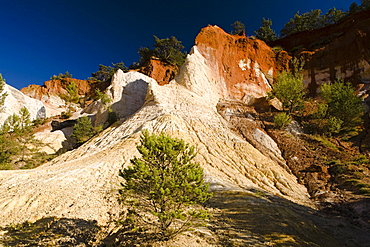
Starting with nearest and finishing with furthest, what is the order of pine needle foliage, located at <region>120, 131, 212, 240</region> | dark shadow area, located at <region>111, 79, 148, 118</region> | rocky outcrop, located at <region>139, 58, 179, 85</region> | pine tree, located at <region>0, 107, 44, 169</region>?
pine needle foliage, located at <region>120, 131, 212, 240</region> < pine tree, located at <region>0, 107, 44, 169</region> < dark shadow area, located at <region>111, 79, 148, 118</region> < rocky outcrop, located at <region>139, 58, 179, 85</region>

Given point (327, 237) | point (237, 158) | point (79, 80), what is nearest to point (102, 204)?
A: point (327, 237)

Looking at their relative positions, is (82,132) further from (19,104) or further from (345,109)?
(345,109)

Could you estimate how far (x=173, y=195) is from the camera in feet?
20.0

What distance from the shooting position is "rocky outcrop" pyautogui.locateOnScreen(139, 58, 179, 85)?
39375 mm

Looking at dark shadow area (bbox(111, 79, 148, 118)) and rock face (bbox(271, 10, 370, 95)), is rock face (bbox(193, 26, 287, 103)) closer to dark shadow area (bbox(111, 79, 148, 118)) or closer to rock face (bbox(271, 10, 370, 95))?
rock face (bbox(271, 10, 370, 95))

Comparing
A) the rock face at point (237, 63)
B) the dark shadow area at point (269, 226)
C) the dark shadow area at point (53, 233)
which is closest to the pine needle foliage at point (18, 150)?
the dark shadow area at point (53, 233)

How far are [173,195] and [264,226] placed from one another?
181 inches

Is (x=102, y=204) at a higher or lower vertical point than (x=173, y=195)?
lower

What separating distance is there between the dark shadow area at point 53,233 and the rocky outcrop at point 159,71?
33.5 meters

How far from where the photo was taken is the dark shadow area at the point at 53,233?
22.5 ft

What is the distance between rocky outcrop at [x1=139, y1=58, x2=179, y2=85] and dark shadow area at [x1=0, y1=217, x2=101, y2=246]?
33453 millimetres

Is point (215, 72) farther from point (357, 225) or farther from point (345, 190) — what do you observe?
point (357, 225)

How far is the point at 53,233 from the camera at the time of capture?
7391mm

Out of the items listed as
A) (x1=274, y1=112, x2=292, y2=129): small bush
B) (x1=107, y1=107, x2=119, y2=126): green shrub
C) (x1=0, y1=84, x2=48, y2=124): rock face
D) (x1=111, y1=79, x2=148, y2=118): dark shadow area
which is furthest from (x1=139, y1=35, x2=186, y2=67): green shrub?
(x1=274, y1=112, x2=292, y2=129): small bush
